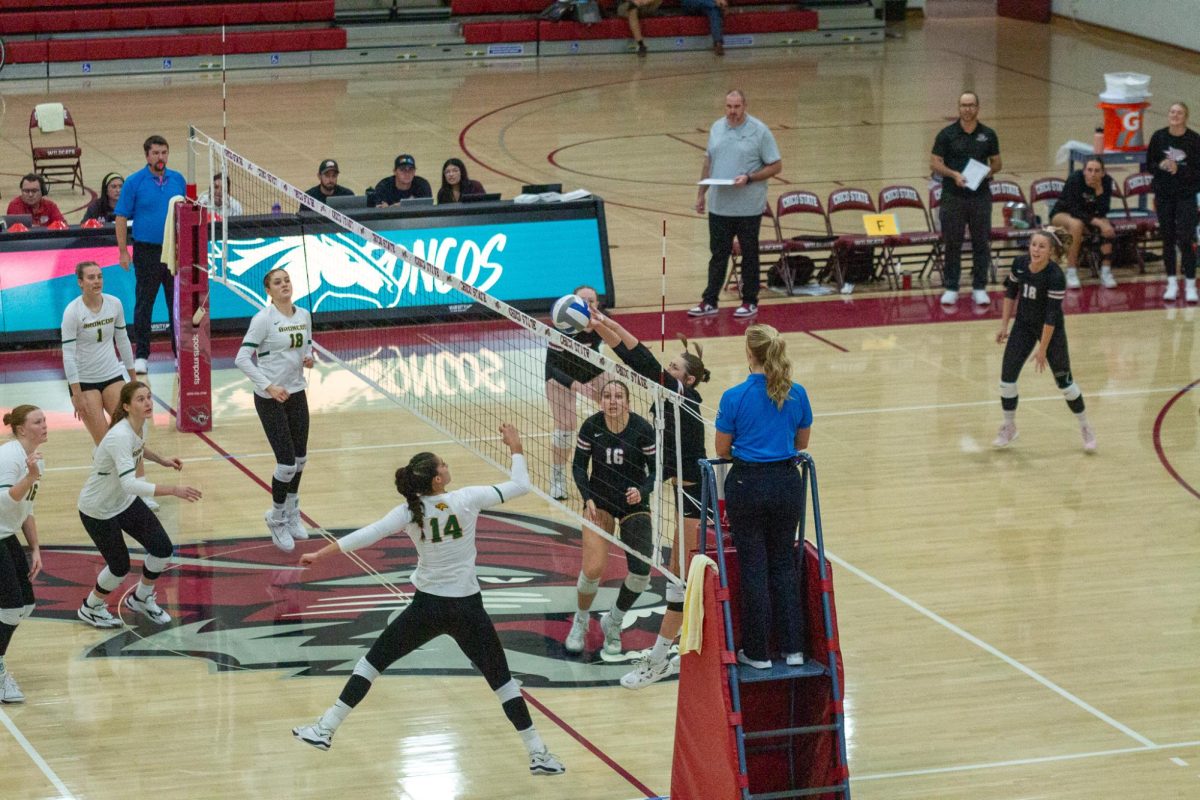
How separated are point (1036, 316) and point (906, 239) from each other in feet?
19.3

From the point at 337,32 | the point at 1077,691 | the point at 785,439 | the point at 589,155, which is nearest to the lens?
the point at 785,439

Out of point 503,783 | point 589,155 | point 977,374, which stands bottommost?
point 503,783

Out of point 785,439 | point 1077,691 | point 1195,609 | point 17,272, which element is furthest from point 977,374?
point 17,272

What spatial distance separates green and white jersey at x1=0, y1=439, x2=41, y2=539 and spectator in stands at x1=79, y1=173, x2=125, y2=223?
341 inches

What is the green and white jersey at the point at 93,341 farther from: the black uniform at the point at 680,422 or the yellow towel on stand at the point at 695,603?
the yellow towel on stand at the point at 695,603

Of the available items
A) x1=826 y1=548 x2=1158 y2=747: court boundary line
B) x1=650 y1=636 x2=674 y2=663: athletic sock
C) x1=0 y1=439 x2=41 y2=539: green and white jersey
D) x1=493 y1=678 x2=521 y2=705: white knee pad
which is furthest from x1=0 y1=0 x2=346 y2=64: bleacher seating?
x1=493 y1=678 x2=521 y2=705: white knee pad

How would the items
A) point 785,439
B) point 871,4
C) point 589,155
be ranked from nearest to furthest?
point 785,439 → point 589,155 → point 871,4

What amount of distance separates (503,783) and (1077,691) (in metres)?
3.55

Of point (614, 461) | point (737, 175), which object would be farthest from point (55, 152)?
point (614, 461)

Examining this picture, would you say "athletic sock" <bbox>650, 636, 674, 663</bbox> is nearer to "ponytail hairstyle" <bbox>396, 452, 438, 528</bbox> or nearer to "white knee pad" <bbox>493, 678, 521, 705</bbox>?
"white knee pad" <bbox>493, 678, 521, 705</bbox>

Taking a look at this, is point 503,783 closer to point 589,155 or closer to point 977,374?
point 977,374

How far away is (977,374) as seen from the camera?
16375 millimetres

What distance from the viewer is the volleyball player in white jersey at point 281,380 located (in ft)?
38.2

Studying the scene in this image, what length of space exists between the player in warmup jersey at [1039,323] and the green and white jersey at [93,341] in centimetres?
691
